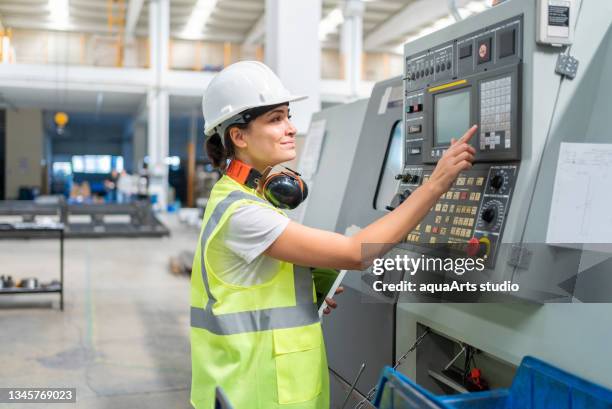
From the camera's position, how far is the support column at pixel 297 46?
4906mm

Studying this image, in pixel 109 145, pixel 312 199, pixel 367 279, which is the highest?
pixel 109 145

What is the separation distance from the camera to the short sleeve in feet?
4.84

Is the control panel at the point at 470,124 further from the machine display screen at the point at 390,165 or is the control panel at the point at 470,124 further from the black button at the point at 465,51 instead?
the machine display screen at the point at 390,165

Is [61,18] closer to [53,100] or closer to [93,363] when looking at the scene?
[53,100]

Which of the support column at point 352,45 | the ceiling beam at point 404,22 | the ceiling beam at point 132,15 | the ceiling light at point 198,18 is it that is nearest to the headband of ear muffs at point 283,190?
the ceiling beam at point 404,22

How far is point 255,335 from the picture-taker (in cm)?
157

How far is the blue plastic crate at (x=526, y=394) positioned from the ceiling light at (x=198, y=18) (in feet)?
56.6

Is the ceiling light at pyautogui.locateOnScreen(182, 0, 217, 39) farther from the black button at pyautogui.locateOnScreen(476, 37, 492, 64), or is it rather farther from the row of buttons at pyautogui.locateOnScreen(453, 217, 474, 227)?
the row of buttons at pyautogui.locateOnScreen(453, 217, 474, 227)

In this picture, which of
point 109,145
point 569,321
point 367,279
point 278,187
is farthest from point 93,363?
point 109,145

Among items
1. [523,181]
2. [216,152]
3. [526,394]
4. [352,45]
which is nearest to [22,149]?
[352,45]

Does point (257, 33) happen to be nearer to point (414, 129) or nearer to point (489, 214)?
point (414, 129)

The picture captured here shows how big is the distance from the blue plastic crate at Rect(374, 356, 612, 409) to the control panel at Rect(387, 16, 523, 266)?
0.31 meters

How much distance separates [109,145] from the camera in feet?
100

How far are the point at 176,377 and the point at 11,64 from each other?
13.9 m
